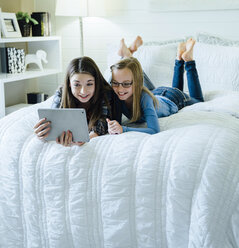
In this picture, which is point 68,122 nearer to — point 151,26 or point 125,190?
point 125,190

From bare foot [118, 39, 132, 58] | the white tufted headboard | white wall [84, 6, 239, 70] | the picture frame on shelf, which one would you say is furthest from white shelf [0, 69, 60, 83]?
bare foot [118, 39, 132, 58]

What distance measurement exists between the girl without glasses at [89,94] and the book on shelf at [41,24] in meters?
1.57

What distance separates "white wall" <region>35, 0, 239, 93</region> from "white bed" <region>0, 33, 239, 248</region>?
5.20ft

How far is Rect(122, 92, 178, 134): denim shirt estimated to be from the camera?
1.73m

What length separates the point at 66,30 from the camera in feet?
11.8

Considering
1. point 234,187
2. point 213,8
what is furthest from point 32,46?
point 234,187

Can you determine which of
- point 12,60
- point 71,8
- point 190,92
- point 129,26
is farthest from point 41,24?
point 190,92

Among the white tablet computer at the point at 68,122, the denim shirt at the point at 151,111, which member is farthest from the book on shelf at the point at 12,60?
the white tablet computer at the point at 68,122

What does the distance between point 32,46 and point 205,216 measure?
9.00 ft

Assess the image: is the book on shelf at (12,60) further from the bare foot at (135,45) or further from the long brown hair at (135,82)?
the long brown hair at (135,82)

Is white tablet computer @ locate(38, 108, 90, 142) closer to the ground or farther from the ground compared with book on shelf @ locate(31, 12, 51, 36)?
closer to the ground

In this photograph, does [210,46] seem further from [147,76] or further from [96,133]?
[96,133]

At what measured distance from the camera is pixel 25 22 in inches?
124

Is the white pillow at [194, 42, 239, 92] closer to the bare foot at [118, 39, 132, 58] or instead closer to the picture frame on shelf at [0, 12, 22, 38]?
the bare foot at [118, 39, 132, 58]
